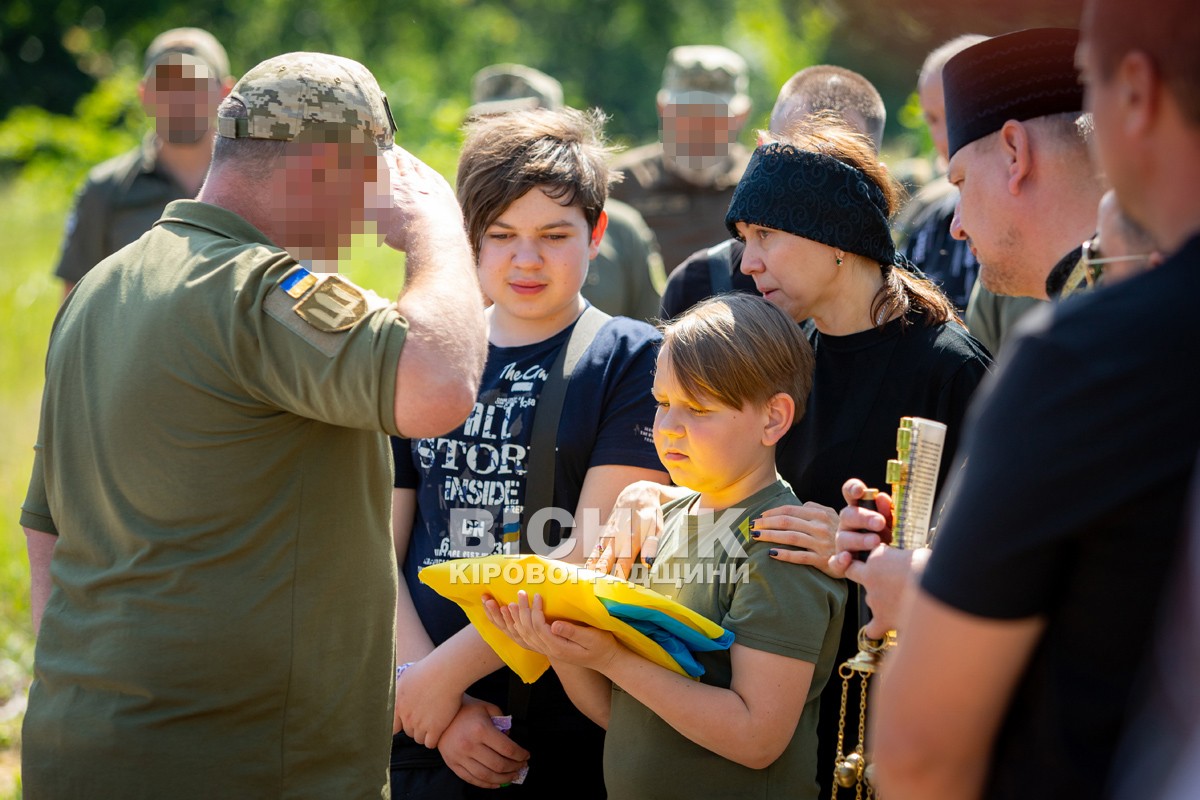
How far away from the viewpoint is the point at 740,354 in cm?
Answer: 268

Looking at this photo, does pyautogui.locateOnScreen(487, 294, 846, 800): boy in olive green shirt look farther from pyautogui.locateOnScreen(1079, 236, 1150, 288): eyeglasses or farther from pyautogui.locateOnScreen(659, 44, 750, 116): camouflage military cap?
pyautogui.locateOnScreen(659, 44, 750, 116): camouflage military cap

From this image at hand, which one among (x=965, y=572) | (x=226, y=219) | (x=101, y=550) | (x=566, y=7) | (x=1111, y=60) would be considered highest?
(x=566, y=7)

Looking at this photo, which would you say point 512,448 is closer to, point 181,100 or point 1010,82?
point 1010,82

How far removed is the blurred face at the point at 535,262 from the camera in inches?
130

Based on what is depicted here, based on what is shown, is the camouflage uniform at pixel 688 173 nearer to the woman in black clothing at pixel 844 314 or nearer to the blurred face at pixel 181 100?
the blurred face at pixel 181 100

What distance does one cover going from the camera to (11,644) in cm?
602

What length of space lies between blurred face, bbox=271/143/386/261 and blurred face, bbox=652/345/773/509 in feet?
2.53

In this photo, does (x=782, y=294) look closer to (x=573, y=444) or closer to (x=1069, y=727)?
(x=573, y=444)

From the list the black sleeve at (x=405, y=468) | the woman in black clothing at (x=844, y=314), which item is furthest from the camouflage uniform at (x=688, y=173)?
the black sleeve at (x=405, y=468)

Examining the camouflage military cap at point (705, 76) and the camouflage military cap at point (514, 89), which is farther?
the camouflage military cap at point (514, 89)

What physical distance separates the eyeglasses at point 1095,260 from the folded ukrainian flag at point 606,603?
1.00m

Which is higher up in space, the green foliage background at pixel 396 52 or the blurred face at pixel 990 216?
the green foliage background at pixel 396 52

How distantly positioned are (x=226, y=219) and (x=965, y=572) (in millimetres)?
1522

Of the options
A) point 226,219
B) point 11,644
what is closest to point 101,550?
point 226,219
